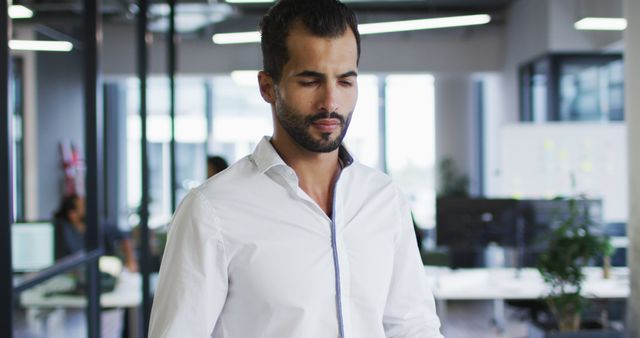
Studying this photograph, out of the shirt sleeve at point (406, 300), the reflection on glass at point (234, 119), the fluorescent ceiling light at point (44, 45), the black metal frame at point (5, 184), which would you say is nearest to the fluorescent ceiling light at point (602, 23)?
the reflection on glass at point (234, 119)

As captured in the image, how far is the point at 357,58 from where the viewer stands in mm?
1282

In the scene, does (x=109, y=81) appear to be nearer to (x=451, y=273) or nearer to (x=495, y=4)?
(x=495, y=4)

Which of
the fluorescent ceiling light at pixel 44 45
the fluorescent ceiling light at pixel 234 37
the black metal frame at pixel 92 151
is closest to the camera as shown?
the black metal frame at pixel 92 151

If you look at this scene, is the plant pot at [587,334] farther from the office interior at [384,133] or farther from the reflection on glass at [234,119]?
the reflection on glass at [234,119]

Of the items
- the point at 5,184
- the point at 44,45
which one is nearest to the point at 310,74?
the point at 5,184

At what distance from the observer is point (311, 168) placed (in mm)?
1329

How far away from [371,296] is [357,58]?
41 cm

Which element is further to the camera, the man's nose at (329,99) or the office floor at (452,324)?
the office floor at (452,324)

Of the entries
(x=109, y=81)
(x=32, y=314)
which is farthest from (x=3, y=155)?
(x=109, y=81)

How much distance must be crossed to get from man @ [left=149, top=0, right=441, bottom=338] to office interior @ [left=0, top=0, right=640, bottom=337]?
59.2 inches

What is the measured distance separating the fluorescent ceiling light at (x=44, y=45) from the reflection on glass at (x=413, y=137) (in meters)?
4.56

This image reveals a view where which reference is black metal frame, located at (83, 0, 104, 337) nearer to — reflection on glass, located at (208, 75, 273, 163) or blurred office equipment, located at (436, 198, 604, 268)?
blurred office equipment, located at (436, 198, 604, 268)

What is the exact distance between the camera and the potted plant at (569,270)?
4223 millimetres

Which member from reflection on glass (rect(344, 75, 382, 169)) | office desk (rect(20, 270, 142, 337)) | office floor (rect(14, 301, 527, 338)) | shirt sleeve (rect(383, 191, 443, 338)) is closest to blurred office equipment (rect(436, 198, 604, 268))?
office floor (rect(14, 301, 527, 338))
